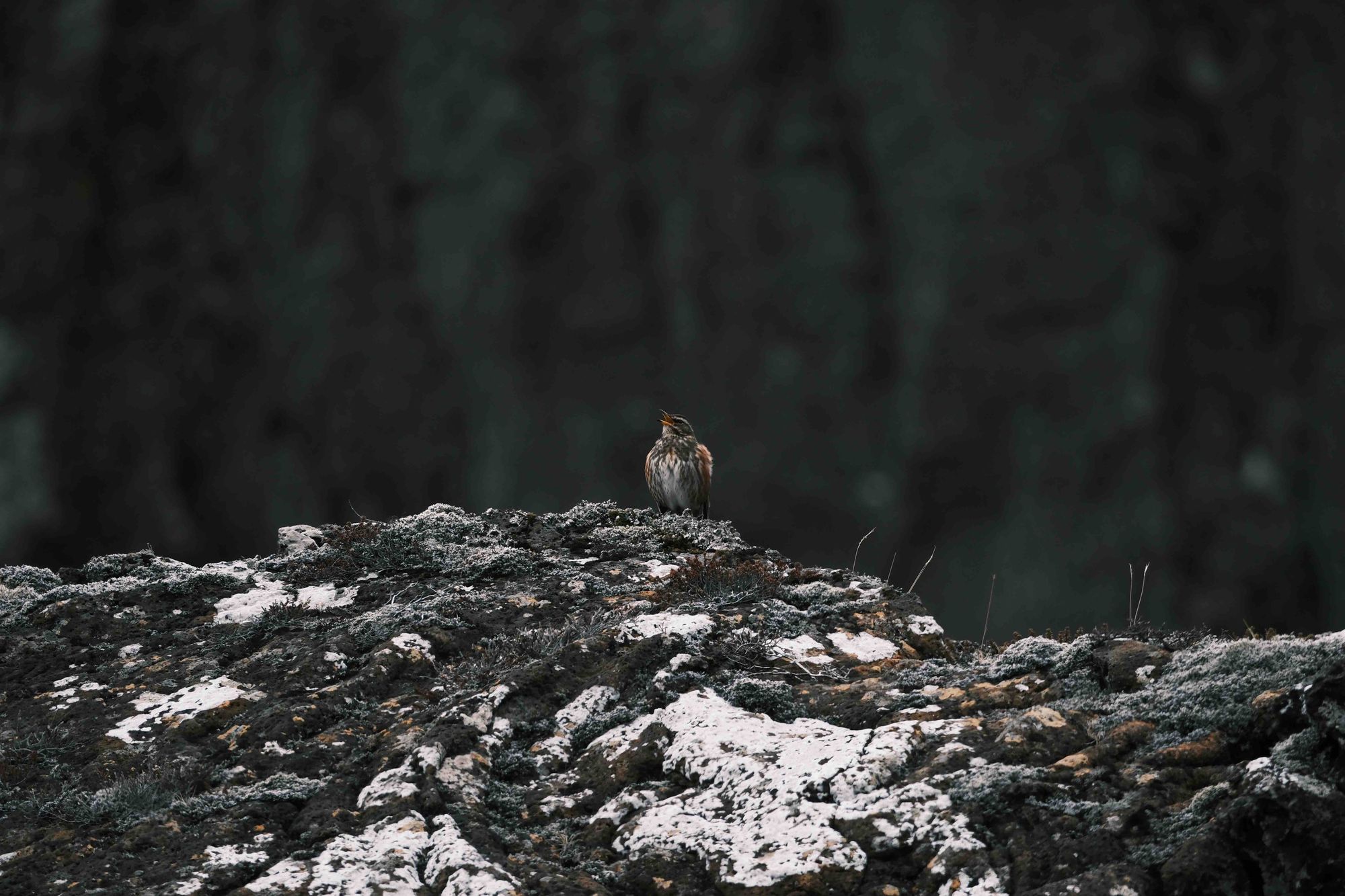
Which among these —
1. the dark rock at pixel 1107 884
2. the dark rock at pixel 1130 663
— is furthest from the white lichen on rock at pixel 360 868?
the dark rock at pixel 1130 663

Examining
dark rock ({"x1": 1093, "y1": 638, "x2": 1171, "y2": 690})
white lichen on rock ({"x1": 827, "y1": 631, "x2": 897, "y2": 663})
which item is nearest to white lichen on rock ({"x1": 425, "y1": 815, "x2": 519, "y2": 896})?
white lichen on rock ({"x1": 827, "y1": 631, "x2": 897, "y2": 663})

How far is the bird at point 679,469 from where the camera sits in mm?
13500

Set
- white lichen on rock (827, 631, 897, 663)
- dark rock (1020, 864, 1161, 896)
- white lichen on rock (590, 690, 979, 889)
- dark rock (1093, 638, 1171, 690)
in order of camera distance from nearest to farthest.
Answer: dark rock (1020, 864, 1161, 896) < white lichen on rock (590, 690, 979, 889) < dark rock (1093, 638, 1171, 690) < white lichen on rock (827, 631, 897, 663)

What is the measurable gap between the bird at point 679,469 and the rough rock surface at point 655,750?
544 cm

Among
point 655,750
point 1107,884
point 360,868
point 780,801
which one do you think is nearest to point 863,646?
point 655,750

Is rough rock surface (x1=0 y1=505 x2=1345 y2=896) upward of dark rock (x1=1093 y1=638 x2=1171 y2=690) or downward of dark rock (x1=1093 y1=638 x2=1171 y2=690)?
downward

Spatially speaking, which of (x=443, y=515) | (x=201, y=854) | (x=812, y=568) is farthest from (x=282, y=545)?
(x=201, y=854)

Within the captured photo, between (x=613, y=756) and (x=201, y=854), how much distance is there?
1.89 m

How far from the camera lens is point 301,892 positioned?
443 centimetres

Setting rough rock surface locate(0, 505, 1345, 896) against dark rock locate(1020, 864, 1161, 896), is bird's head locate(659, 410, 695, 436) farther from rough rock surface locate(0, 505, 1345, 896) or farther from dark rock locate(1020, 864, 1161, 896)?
dark rock locate(1020, 864, 1161, 896)

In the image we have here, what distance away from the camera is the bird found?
13.5 meters

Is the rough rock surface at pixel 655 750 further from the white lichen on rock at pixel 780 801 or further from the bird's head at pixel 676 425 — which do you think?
the bird's head at pixel 676 425

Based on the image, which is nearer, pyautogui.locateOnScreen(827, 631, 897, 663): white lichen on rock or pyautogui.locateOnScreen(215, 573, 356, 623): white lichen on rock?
pyautogui.locateOnScreen(827, 631, 897, 663): white lichen on rock

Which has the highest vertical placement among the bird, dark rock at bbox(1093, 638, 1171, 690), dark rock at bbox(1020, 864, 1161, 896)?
dark rock at bbox(1093, 638, 1171, 690)
